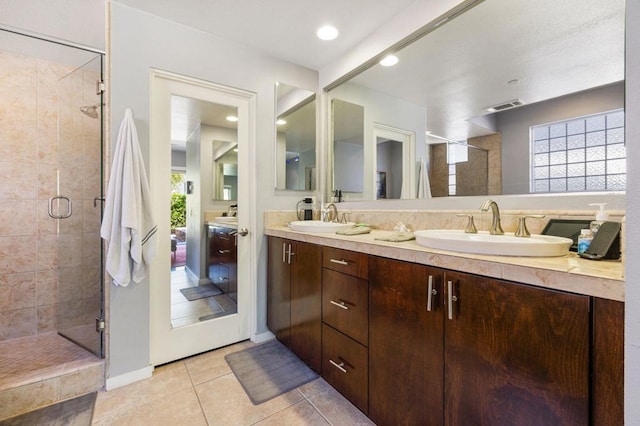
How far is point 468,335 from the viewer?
3.14 ft

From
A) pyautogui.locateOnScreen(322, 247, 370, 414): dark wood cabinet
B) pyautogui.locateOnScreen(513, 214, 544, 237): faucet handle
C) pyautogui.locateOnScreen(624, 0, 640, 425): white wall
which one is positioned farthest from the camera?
pyautogui.locateOnScreen(322, 247, 370, 414): dark wood cabinet

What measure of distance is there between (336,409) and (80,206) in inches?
96.0

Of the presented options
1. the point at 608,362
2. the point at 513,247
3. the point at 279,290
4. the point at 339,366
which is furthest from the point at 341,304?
the point at 608,362

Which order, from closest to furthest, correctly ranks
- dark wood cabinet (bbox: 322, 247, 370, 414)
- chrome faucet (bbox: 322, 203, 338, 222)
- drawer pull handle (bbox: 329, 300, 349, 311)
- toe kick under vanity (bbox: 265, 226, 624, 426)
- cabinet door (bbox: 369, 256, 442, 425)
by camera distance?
toe kick under vanity (bbox: 265, 226, 624, 426), cabinet door (bbox: 369, 256, 442, 425), dark wood cabinet (bbox: 322, 247, 370, 414), drawer pull handle (bbox: 329, 300, 349, 311), chrome faucet (bbox: 322, 203, 338, 222)

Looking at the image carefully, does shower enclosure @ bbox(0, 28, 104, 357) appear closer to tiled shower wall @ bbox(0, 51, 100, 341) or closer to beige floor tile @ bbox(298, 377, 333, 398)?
tiled shower wall @ bbox(0, 51, 100, 341)

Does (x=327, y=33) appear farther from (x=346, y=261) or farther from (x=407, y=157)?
(x=346, y=261)

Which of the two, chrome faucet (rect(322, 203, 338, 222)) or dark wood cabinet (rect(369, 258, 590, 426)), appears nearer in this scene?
dark wood cabinet (rect(369, 258, 590, 426))

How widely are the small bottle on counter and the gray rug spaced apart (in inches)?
62.3

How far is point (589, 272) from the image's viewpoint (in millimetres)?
734

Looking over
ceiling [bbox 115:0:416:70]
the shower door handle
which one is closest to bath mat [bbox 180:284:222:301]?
the shower door handle

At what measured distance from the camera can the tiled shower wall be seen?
2.22 m

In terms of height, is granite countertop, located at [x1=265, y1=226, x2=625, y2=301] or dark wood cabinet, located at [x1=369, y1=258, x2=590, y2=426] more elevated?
granite countertop, located at [x1=265, y1=226, x2=625, y2=301]

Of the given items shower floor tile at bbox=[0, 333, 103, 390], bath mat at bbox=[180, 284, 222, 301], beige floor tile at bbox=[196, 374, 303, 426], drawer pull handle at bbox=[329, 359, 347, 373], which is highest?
bath mat at bbox=[180, 284, 222, 301]

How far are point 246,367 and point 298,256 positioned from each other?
2.78 ft
